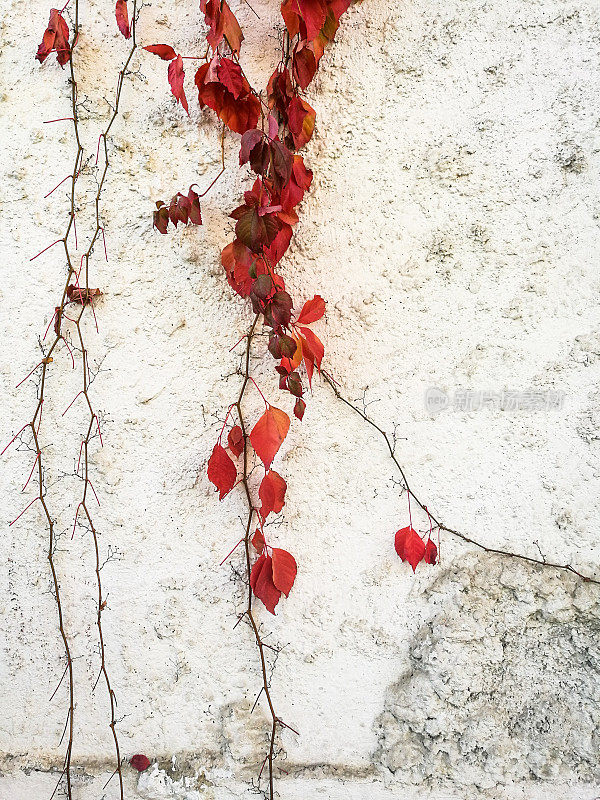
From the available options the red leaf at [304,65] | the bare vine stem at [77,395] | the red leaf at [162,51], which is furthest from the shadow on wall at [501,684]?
the red leaf at [162,51]

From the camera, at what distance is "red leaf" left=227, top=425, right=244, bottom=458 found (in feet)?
3.78

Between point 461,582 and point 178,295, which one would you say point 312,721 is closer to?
point 461,582

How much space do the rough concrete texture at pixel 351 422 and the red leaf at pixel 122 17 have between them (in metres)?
0.04

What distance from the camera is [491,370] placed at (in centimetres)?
116

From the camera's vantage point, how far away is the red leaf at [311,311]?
1.11 metres

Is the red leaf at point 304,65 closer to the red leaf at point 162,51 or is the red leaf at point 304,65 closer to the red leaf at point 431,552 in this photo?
the red leaf at point 162,51

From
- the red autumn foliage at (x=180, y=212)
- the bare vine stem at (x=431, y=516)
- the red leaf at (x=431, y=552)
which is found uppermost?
the red autumn foliage at (x=180, y=212)

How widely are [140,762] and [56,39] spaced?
1515mm

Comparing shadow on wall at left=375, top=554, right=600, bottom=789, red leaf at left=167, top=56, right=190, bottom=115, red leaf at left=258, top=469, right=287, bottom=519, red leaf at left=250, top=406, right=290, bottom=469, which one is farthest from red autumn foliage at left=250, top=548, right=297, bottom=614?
red leaf at left=167, top=56, right=190, bottom=115

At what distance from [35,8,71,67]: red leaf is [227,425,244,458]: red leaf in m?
0.84

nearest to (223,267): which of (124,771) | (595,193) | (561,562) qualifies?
(595,193)

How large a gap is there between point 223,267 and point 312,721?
0.97 meters

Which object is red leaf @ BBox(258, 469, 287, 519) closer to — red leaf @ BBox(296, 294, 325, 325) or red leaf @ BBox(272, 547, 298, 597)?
red leaf @ BBox(272, 547, 298, 597)

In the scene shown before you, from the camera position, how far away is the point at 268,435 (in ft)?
3.56
